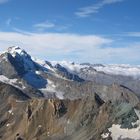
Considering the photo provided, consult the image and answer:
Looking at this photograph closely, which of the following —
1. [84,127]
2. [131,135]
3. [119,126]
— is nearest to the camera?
[131,135]

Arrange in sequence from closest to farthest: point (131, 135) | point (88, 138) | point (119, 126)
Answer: point (131, 135) → point (119, 126) → point (88, 138)

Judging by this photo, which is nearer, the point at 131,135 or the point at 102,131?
the point at 131,135

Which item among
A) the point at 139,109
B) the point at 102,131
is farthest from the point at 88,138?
the point at 139,109

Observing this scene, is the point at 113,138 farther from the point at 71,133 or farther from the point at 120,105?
the point at 71,133

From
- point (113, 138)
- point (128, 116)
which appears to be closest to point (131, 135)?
point (113, 138)

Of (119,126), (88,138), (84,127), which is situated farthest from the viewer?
(84,127)

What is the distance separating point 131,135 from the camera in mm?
147125

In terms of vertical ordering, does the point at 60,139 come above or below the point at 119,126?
below

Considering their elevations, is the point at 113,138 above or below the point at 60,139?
above

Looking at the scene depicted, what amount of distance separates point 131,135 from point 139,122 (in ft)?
28.7

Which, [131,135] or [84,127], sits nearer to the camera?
[131,135]

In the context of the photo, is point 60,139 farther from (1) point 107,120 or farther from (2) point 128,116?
(2) point 128,116

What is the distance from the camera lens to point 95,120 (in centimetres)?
19775

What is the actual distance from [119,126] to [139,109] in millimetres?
12111
